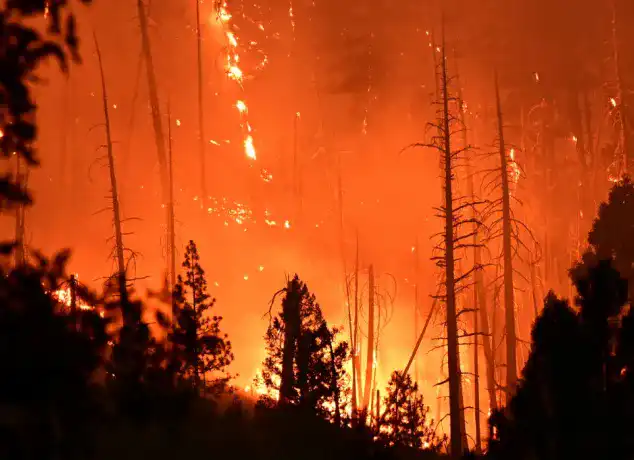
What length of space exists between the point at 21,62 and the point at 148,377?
4.66 meters

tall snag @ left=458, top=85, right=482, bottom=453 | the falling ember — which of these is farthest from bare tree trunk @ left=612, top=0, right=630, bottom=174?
the falling ember

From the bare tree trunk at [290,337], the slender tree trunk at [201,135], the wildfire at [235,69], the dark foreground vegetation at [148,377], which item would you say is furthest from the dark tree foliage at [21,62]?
the wildfire at [235,69]

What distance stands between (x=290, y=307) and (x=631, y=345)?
13435 mm

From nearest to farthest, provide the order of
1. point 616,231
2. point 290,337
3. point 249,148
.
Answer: point 290,337
point 616,231
point 249,148

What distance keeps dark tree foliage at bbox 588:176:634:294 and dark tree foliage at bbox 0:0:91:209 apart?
19.7 m

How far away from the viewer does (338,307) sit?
185 ft

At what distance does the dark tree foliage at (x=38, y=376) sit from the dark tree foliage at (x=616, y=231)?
19.7 metres

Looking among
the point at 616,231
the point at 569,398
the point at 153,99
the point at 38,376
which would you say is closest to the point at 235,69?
the point at 153,99

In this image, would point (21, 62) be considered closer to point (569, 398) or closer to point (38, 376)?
point (38, 376)

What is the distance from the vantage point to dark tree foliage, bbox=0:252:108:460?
288 centimetres

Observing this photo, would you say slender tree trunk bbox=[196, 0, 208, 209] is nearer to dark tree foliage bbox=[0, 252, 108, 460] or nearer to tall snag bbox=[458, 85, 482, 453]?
tall snag bbox=[458, 85, 482, 453]

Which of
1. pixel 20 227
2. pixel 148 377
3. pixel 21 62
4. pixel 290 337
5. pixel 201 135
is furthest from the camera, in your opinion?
pixel 201 135

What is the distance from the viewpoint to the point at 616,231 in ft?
65.8

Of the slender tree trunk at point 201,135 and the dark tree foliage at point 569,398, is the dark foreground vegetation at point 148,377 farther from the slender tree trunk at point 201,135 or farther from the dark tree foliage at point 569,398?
the slender tree trunk at point 201,135
